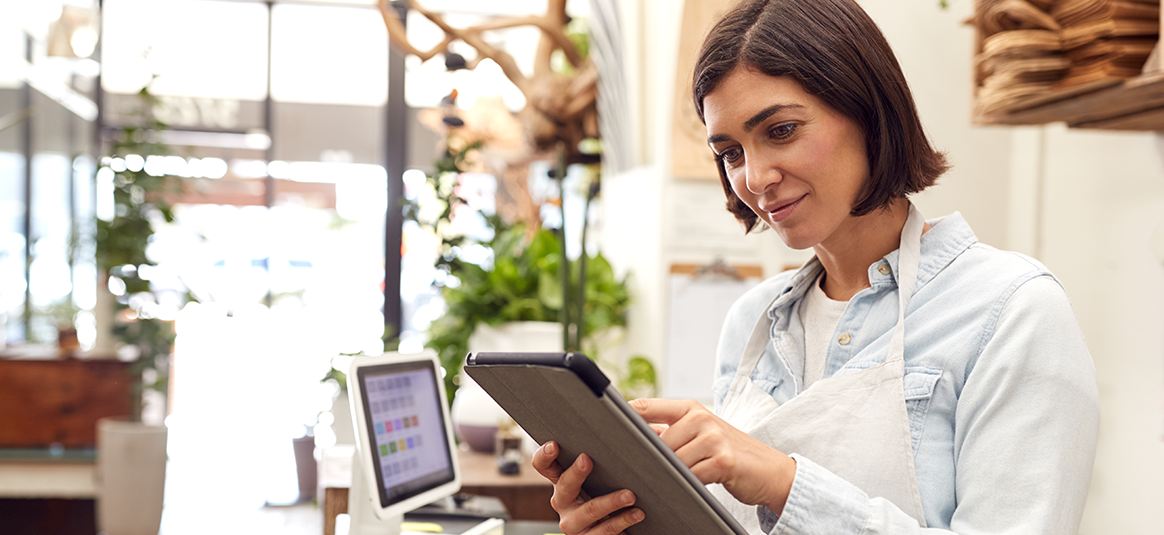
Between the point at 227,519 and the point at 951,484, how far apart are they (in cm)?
453

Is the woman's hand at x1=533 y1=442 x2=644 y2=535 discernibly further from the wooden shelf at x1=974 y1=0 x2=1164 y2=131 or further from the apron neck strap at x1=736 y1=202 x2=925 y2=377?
the wooden shelf at x1=974 y1=0 x2=1164 y2=131

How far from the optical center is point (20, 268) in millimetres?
4707

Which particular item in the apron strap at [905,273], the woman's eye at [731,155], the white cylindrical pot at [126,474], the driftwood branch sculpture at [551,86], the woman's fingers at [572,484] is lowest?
the white cylindrical pot at [126,474]

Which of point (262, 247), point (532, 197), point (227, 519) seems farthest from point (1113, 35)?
point (262, 247)

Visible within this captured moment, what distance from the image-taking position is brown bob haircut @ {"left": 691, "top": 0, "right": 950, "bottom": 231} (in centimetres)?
85

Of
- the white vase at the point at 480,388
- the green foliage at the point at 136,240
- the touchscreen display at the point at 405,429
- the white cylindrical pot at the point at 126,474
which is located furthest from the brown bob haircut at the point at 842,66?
the green foliage at the point at 136,240

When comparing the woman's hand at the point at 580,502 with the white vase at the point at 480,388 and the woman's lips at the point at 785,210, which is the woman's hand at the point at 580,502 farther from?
the white vase at the point at 480,388

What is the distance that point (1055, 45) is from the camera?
5.20 feet

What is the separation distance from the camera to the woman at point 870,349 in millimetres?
758

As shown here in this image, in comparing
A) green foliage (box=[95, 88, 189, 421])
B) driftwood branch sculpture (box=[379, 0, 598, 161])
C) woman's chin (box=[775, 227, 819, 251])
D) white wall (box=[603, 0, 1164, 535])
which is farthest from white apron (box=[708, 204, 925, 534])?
green foliage (box=[95, 88, 189, 421])

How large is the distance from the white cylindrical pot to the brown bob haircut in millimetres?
3864

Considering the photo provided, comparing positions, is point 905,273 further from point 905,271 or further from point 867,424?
point 867,424

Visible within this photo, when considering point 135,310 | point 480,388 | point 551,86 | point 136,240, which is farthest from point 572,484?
point 135,310

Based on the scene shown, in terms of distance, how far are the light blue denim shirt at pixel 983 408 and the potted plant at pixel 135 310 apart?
3942 mm
